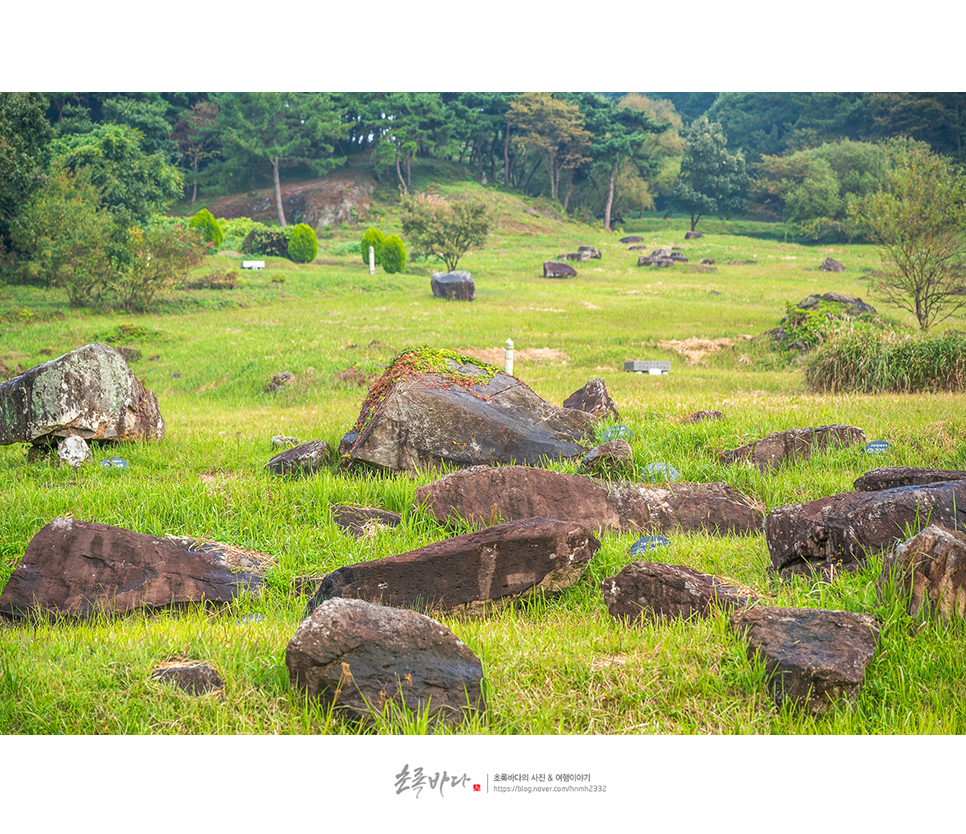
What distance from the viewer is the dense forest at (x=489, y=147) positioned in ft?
95.9

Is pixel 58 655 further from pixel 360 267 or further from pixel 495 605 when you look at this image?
pixel 360 267

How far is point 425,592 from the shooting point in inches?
177

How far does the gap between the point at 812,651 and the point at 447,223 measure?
96.5ft

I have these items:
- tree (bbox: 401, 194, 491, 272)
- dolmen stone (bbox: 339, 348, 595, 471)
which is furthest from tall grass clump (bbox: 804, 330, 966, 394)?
tree (bbox: 401, 194, 491, 272)

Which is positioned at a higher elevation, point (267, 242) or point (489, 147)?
point (489, 147)

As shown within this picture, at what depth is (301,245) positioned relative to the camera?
34594 millimetres

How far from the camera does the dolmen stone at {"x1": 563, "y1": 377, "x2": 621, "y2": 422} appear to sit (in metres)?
9.27

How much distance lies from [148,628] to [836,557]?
4325 millimetres

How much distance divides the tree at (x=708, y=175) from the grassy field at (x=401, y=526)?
105 feet

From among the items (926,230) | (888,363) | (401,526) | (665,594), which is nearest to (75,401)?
(401,526)

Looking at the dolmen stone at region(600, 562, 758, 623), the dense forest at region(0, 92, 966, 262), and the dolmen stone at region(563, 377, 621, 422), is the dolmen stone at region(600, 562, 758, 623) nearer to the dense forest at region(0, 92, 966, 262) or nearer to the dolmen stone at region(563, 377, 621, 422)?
the dolmen stone at region(563, 377, 621, 422)

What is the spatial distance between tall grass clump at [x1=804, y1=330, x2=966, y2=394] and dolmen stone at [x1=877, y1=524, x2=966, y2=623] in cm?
908

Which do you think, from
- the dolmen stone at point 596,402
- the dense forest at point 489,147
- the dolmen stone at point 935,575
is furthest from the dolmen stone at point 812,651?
the dense forest at point 489,147

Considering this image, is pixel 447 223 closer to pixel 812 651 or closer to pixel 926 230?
pixel 926 230
